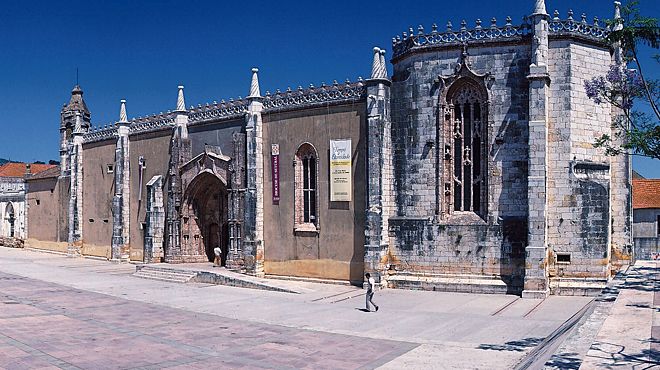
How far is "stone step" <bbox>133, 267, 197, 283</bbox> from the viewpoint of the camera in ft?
91.1

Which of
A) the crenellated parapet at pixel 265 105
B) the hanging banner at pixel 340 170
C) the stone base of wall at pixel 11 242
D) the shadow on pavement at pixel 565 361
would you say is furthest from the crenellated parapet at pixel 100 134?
the shadow on pavement at pixel 565 361

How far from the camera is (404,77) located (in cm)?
2423

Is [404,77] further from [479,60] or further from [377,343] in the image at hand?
[377,343]

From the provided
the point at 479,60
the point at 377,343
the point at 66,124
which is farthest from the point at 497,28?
the point at 66,124

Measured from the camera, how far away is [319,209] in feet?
85.3

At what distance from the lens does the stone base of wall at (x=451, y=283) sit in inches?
870

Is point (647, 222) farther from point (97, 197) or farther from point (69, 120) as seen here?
point (69, 120)

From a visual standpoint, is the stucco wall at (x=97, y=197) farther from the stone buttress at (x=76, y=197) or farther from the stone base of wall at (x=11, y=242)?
the stone base of wall at (x=11, y=242)

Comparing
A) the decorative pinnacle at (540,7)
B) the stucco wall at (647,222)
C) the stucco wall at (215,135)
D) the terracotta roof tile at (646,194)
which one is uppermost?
the decorative pinnacle at (540,7)

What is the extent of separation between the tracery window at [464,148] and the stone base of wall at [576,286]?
3.67m

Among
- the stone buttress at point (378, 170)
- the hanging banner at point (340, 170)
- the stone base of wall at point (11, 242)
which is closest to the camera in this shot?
the stone buttress at point (378, 170)

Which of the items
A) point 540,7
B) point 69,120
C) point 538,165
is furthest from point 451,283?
point 69,120

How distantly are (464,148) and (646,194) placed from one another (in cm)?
2201

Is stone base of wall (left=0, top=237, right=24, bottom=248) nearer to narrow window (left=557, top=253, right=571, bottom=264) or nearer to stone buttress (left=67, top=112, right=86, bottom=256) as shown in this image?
stone buttress (left=67, top=112, right=86, bottom=256)
